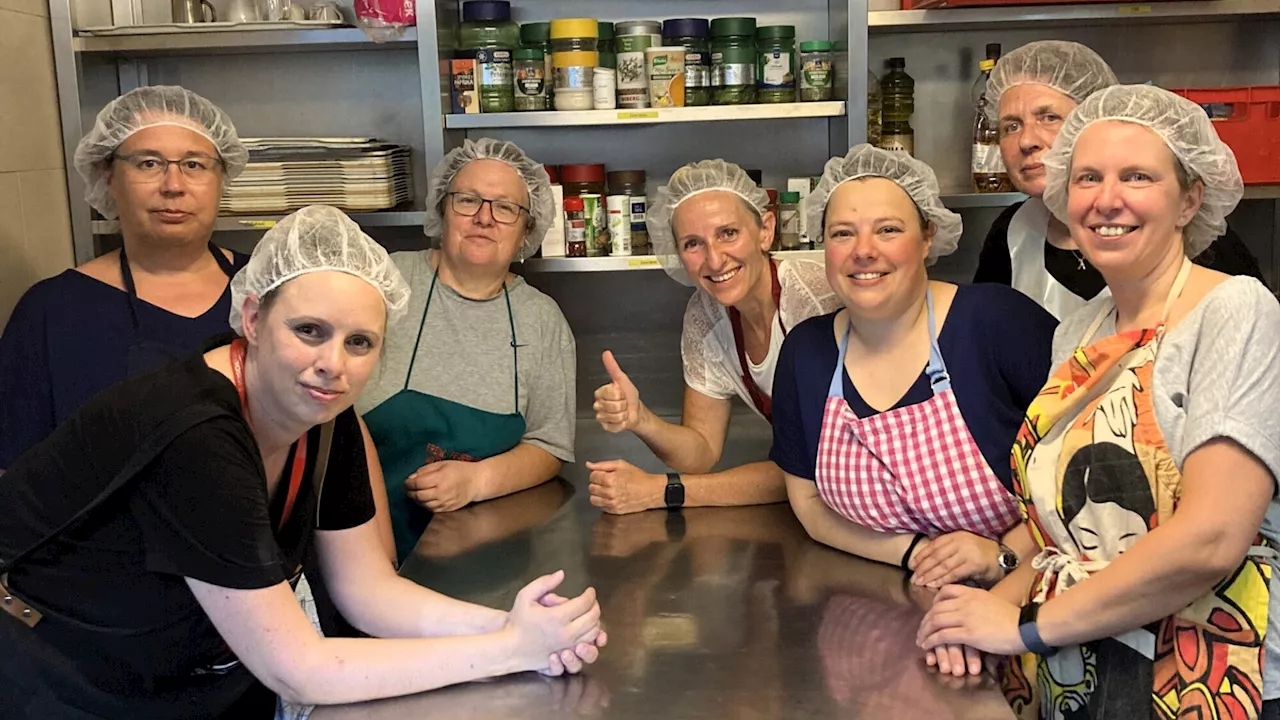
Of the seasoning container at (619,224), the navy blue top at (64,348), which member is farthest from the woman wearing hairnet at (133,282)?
the seasoning container at (619,224)

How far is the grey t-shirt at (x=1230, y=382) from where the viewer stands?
1.23m

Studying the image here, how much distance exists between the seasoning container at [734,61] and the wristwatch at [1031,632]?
141 centimetres

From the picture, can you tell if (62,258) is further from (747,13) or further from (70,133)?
(747,13)

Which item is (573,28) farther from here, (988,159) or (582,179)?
(988,159)

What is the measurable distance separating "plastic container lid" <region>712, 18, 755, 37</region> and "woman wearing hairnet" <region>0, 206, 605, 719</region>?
128cm

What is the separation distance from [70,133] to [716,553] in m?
1.73

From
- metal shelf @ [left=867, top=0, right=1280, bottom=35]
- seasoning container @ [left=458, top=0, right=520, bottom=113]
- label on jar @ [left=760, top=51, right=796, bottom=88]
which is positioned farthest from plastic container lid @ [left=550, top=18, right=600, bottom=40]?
metal shelf @ [left=867, top=0, right=1280, bottom=35]

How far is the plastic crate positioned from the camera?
2.35 m

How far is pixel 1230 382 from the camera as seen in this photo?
124 centimetres

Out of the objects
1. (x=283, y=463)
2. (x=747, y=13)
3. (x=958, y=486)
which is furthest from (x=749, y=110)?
(x=283, y=463)

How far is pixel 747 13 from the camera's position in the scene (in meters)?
2.78

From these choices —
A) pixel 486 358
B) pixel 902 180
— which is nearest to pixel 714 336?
pixel 486 358

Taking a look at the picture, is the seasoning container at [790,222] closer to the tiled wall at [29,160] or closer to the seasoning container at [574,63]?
the seasoning container at [574,63]

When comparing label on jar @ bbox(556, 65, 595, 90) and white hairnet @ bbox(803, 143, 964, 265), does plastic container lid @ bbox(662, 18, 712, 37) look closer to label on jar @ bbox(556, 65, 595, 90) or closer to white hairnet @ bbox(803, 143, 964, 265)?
label on jar @ bbox(556, 65, 595, 90)
